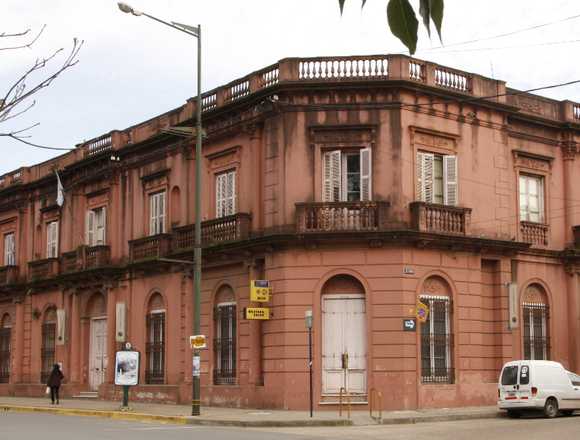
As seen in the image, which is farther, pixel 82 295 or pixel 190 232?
pixel 82 295

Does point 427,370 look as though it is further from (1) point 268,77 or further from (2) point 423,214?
(1) point 268,77

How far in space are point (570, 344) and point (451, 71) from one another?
10.4 metres

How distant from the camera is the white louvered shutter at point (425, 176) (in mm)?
28344

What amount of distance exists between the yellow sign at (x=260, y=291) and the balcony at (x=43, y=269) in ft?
49.2

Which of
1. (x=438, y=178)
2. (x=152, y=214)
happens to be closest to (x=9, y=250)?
(x=152, y=214)

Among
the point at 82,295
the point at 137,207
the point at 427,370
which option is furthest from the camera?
the point at 82,295

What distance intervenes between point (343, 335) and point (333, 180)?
4.68 m

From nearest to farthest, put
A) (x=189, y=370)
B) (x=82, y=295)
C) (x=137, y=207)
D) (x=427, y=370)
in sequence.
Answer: (x=427, y=370) → (x=189, y=370) → (x=137, y=207) → (x=82, y=295)

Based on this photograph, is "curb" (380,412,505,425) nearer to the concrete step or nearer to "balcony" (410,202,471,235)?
"balcony" (410,202,471,235)

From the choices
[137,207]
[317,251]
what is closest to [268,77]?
[317,251]

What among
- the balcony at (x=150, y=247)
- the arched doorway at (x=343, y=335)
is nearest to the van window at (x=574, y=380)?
the arched doorway at (x=343, y=335)

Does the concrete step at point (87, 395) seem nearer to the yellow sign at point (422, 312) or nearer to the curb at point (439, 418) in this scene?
the yellow sign at point (422, 312)

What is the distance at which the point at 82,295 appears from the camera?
124ft

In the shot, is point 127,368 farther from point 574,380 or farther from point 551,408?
point 574,380
